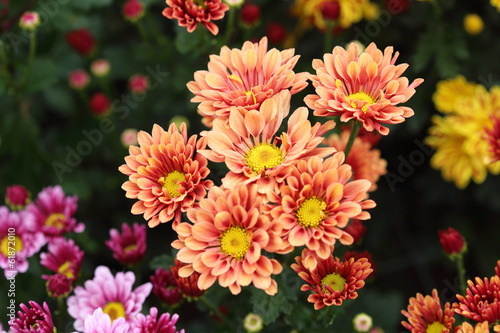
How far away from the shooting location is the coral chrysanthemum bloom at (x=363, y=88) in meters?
1.11

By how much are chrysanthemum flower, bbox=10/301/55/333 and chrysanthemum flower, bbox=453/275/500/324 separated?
92cm

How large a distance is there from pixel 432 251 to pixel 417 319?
138cm

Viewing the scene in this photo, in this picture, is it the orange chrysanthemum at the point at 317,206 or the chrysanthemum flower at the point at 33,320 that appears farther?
the chrysanthemum flower at the point at 33,320

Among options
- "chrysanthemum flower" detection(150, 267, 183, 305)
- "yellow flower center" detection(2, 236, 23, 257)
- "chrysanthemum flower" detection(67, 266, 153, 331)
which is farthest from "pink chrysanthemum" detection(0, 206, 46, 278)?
"chrysanthemum flower" detection(150, 267, 183, 305)

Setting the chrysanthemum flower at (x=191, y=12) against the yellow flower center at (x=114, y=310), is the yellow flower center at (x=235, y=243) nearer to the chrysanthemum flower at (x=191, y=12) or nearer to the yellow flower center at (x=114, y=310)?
the yellow flower center at (x=114, y=310)

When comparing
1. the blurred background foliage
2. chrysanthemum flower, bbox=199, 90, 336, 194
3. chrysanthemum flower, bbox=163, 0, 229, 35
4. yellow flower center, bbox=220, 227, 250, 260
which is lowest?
the blurred background foliage

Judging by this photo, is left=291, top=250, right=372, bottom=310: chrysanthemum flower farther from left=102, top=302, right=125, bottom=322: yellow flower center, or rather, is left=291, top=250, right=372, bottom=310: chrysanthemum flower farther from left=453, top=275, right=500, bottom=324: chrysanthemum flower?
left=102, top=302, right=125, bottom=322: yellow flower center

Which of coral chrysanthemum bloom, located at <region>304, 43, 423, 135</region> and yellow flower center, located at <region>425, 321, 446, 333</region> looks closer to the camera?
coral chrysanthemum bloom, located at <region>304, 43, 423, 135</region>

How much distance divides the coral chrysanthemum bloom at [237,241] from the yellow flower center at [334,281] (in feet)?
0.45

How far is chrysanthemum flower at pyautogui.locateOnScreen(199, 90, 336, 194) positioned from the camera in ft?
3.63

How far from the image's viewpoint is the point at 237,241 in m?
1.13

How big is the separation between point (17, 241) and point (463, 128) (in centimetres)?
162

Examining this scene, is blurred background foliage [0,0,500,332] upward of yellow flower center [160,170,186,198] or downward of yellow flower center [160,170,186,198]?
downward

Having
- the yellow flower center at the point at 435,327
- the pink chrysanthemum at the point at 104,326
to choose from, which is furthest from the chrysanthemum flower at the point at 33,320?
the yellow flower center at the point at 435,327
